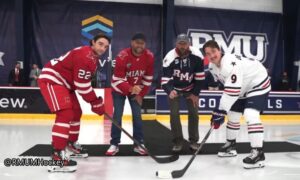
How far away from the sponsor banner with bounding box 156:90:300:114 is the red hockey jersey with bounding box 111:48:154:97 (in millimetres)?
3454

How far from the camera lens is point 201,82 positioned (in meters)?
3.62

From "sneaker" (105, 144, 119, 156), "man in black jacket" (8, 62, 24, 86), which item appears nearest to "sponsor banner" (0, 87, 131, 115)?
"man in black jacket" (8, 62, 24, 86)

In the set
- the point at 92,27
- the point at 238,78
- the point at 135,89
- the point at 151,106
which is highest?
the point at 92,27

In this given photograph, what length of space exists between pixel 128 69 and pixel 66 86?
2.38 feet

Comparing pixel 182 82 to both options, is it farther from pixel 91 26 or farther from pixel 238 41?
pixel 238 41

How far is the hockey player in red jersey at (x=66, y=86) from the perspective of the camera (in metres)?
2.65

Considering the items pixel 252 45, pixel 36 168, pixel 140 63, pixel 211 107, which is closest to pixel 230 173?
pixel 140 63

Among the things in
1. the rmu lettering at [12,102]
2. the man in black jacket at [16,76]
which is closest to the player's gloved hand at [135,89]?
the rmu lettering at [12,102]

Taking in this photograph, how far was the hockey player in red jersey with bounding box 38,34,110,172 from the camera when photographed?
8.70ft

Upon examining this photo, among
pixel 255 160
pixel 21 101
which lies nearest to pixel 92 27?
pixel 21 101

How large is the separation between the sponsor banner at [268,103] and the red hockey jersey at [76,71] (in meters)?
4.11

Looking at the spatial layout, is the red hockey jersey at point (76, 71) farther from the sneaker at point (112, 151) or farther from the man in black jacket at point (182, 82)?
the man in black jacket at point (182, 82)

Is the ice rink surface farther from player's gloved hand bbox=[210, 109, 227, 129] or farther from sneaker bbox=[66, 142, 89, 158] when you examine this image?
player's gloved hand bbox=[210, 109, 227, 129]

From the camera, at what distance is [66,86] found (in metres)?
2.90
